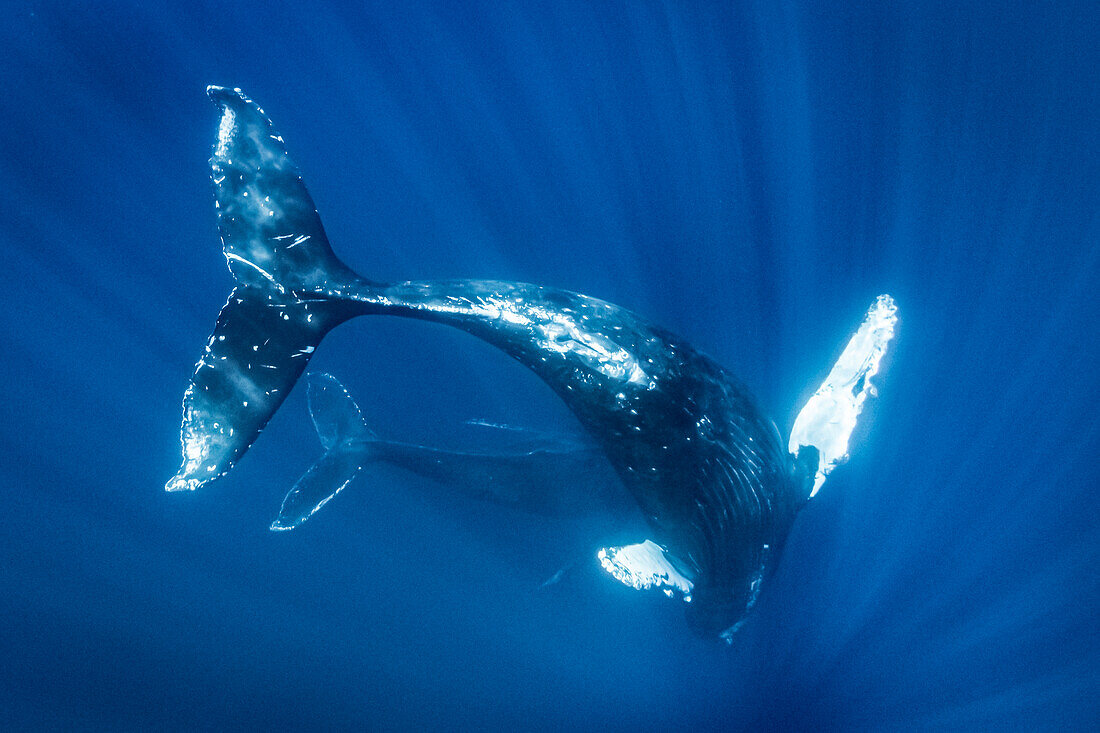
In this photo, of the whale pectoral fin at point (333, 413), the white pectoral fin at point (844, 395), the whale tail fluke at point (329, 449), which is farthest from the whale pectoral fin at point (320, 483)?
the white pectoral fin at point (844, 395)

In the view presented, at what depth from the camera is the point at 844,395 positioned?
23.3ft

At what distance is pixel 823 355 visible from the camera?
8195 mm

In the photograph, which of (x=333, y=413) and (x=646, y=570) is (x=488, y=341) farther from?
(x=333, y=413)

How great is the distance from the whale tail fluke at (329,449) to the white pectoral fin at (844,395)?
608cm

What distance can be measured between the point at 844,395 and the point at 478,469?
496cm

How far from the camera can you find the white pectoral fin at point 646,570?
709cm

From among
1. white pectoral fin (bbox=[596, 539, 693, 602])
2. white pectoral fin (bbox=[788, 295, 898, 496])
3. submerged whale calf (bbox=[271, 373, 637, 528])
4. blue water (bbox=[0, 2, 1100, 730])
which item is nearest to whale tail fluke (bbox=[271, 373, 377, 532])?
submerged whale calf (bbox=[271, 373, 637, 528])

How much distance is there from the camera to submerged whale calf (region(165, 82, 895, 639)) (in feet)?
14.6

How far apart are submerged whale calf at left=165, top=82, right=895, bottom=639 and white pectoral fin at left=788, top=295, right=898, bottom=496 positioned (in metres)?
1.40

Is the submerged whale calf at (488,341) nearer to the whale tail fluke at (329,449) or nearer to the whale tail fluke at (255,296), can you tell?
the whale tail fluke at (255,296)

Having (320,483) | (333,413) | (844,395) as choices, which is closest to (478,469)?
(320,483)

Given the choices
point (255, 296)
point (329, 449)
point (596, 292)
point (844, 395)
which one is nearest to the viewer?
point (255, 296)

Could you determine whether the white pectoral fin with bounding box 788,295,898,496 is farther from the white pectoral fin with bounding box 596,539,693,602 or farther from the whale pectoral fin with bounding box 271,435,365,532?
the whale pectoral fin with bounding box 271,435,365,532

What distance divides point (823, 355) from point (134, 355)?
1502 centimetres
